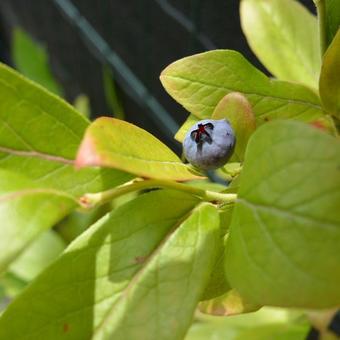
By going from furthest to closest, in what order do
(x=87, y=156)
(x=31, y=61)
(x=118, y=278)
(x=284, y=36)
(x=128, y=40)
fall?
(x=31, y=61) → (x=128, y=40) → (x=284, y=36) → (x=118, y=278) → (x=87, y=156)

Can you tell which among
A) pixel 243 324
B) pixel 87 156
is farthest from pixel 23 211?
pixel 243 324

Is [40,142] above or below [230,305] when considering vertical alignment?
above

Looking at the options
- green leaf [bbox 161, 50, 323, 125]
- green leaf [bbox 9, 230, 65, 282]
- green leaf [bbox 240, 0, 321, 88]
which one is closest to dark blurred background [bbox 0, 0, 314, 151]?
green leaf [bbox 240, 0, 321, 88]

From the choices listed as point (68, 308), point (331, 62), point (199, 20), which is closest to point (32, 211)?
point (68, 308)

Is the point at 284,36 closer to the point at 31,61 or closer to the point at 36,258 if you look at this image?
the point at 36,258

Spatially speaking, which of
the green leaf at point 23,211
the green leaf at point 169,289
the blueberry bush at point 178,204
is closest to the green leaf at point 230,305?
the blueberry bush at point 178,204

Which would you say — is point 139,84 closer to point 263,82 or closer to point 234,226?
point 263,82

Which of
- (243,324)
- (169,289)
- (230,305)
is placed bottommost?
(243,324)

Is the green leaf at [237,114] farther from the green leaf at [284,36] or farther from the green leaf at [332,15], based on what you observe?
the green leaf at [284,36]
